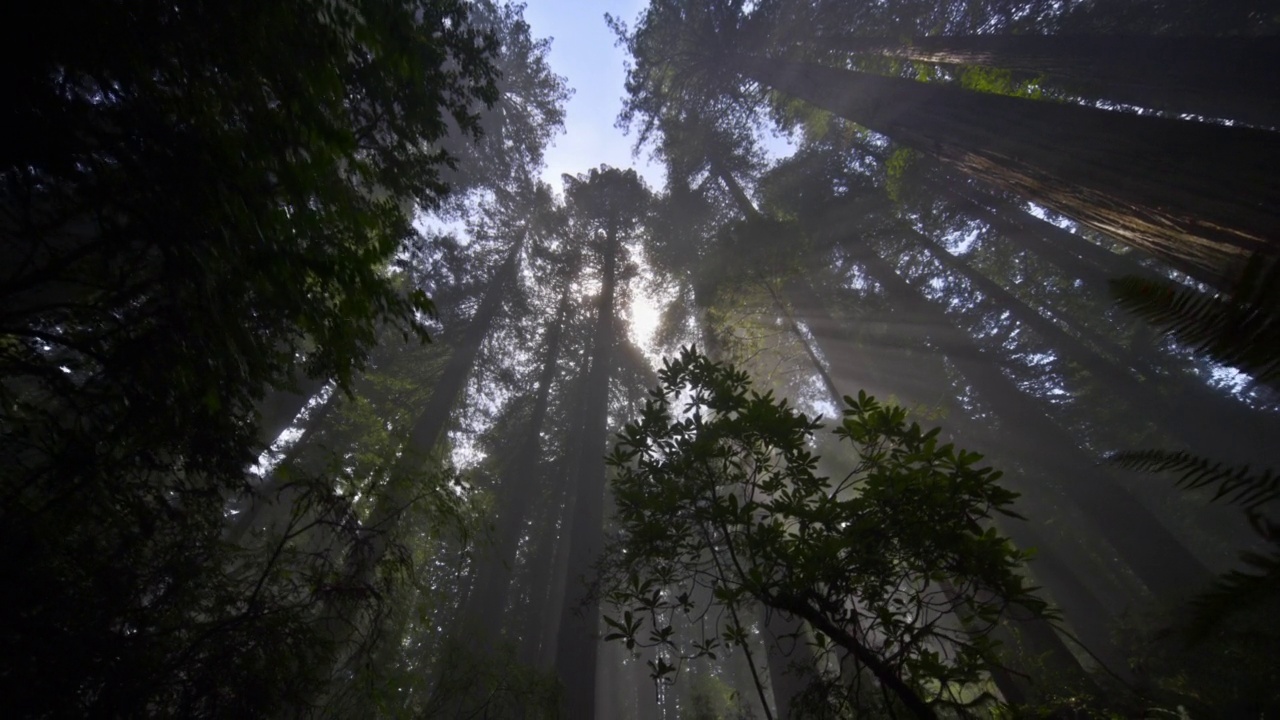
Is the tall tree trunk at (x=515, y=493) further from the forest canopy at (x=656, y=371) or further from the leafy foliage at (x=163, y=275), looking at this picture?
the leafy foliage at (x=163, y=275)

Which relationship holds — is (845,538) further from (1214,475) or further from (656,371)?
(656,371)

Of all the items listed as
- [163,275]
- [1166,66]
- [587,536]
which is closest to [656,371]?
[587,536]

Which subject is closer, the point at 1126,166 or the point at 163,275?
the point at 163,275

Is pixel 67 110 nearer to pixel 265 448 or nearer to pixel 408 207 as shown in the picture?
pixel 265 448

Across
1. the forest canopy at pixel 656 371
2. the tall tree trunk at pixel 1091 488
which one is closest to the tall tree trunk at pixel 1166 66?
the forest canopy at pixel 656 371

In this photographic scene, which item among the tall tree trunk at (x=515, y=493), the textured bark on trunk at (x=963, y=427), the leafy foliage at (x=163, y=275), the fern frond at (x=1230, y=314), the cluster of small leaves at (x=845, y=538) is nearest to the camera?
the fern frond at (x=1230, y=314)

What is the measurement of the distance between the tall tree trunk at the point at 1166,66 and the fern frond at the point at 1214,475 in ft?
11.9

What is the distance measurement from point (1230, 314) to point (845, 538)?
1511 mm

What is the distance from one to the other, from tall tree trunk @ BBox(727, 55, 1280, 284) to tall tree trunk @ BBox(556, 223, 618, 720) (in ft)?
13.9

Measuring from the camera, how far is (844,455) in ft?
65.5

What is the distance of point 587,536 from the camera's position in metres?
9.67

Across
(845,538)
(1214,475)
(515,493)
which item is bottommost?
(1214,475)

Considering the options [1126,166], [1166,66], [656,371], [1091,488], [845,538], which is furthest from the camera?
[1091,488]

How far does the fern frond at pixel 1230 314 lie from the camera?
124 cm
